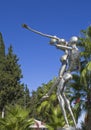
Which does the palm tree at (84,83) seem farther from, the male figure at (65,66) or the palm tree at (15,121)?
the male figure at (65,66)

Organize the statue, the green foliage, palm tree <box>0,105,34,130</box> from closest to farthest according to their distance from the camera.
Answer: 1. the statue
2. palm tree <box>0,105,34,130</box>
3. the green foliage

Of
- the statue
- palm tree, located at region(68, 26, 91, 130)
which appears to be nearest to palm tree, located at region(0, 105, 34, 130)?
palm tree, located at region(68, 26, 91, 130)

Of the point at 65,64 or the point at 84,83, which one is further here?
the point at 84,83

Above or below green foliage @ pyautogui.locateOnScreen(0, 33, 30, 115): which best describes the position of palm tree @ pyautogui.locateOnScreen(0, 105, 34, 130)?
below

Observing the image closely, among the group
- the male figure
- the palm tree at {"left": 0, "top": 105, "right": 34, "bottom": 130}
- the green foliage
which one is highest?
the green foliage

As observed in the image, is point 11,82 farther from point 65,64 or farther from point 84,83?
point 65,64

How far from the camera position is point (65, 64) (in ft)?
49.3

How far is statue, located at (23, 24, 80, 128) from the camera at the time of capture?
48.5ft

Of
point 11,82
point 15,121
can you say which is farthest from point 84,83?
point 11,82

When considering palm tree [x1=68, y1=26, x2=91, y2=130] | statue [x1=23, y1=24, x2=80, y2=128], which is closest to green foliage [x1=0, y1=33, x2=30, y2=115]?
palm tree [x1=68, y1=26, x2=91, y2=130]

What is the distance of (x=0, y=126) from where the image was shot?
89.9 feet

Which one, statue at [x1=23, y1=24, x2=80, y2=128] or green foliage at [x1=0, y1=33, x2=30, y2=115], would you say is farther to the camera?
green foliage at [x1=0, y1=33, x2=30, y2=115]

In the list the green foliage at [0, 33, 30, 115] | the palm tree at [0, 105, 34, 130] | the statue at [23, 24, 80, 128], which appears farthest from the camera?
the green foliage at [0, 33, 30, 115]

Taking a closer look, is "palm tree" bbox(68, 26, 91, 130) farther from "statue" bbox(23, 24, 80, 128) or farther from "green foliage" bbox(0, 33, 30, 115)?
"green foliage" bbox(0, 33, 30, 115)
